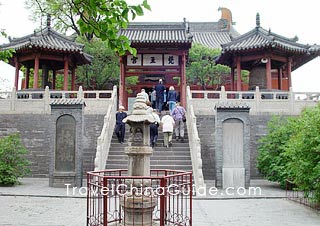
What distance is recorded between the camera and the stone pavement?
300 inches

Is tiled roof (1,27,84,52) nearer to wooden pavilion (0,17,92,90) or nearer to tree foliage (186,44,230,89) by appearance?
wooden pavilion (0,17,92,90)

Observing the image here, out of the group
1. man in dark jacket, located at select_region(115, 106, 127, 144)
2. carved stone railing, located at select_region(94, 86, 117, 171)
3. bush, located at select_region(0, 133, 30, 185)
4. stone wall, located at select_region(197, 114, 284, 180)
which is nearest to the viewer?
carved stone railing, located at select_region(94, 86, 117, 171)

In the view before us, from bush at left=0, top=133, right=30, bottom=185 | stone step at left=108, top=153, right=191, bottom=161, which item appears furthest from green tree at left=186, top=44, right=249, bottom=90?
bush at left=0, top=133, right=30, bottom=185

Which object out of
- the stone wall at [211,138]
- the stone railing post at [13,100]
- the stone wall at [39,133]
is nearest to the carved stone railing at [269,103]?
the stone wall at [211,138]

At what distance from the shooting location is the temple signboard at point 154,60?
21906 millimetres

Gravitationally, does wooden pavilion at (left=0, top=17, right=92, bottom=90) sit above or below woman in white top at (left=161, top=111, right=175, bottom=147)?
above

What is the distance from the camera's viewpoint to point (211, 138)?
664 inches

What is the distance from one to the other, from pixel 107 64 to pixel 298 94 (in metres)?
A: 12.6

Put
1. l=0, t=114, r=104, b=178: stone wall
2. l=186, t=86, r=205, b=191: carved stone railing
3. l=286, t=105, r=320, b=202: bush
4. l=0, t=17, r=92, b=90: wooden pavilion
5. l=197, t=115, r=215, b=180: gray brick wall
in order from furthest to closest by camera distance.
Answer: l=0, t=17, r=92, b=90: wooden pavilion
l=0, t=114, r=104, b=178: stone wall
l=197, t=115, r=215, b=180: gray brick wall
l=186, t=86, r=205, b=191: carved stone railing
l=286, t=105, r=320, b=202: bush

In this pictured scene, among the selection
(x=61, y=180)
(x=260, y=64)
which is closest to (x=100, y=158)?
(x=61, y=180)

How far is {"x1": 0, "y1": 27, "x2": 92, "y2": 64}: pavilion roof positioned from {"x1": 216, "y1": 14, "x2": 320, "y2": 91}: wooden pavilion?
7.92 meters

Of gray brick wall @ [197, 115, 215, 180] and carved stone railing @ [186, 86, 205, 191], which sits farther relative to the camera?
gray brick wall @ [197, 115, 215, 180]

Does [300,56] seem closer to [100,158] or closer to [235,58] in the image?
[235,58]

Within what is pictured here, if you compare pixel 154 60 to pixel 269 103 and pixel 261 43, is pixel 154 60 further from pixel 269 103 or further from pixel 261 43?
pixel 269 103
